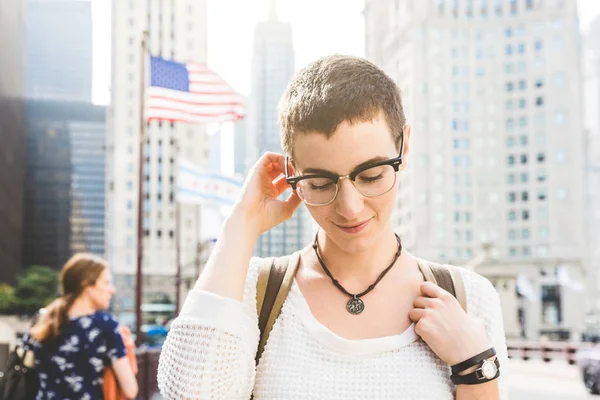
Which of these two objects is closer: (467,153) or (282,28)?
(467,153)

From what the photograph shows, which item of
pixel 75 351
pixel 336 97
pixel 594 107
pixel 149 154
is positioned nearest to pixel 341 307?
pixel 336 97

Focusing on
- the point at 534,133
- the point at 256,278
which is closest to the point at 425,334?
the point at 256,278

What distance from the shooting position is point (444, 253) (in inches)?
2948

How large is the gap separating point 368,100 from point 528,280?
71.8m

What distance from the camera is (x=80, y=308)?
4.09 m

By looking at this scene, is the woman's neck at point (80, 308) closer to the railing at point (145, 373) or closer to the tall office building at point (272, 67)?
the railing at point (145, 373)

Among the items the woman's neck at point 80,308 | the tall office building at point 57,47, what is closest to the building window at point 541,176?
the woman's neck at point 80,308

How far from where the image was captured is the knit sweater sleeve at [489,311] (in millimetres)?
1873

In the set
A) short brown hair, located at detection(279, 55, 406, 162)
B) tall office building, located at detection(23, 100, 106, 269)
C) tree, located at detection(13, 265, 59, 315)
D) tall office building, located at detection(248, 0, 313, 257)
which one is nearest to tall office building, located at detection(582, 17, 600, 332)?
Result: tall office building, located at detection(248, 0, 313, 257)

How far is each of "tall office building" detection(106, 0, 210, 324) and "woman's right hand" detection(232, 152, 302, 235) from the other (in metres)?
81.0

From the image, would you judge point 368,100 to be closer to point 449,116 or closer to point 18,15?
point 449,116

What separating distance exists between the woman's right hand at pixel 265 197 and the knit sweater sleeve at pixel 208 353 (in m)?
0.26

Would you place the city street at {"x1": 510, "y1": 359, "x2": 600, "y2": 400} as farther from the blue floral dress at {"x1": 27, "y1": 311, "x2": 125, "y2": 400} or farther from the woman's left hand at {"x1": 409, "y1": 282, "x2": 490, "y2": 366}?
the woman's left hand at {"x1": 409, "y1": 282, "x2": 490, "y2": 366}

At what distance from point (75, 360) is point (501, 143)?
7853cm
